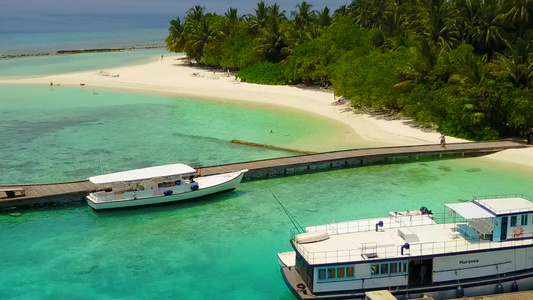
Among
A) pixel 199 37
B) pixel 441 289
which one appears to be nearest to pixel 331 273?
pixel 441 289

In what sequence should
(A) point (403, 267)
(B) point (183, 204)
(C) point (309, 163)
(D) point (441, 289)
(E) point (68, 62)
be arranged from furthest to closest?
(E) point (68, 62) → (C) point (309, 163) → (B) point (183, 204) → (D) point (441, 289) → (A) point (403, 267)

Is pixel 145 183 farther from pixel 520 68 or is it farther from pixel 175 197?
pixel 520 68

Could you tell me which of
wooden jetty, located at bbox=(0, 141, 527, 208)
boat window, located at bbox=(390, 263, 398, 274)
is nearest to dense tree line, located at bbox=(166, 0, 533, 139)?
wooden jetty, located at bbox=(0, 141, 527, 208)

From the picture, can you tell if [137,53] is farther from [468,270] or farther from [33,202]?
[468,270]

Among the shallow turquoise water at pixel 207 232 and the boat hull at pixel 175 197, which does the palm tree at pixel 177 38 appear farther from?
the boat hull at pixel 175 197

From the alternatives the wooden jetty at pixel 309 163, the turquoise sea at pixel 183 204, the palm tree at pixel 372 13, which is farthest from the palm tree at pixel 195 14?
the wooden jetty at pixel 309 163

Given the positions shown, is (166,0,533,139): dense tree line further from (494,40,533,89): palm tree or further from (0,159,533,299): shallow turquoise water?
(0,159,533,299): shallow turquoise water

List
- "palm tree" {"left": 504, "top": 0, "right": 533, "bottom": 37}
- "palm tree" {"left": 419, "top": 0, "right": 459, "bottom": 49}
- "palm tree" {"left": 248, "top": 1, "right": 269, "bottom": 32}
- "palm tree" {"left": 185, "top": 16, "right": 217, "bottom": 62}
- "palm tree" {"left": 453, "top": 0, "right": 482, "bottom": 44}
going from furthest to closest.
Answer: "palm tree" {"left": 185, "top": 16, "right": 217, "bottom": 62}, "palm tree" {"left": 248, "top": 1, "right": 269, "bottom": 32}, "palm tree" {"left": 504, "top": 0, "right": 533, "bottom": 37}, "palm tree" {"left": 453, "top": 0, "right": 482, "bottom": 44}, "palm tree" {"left": 419, "top": 0, "right": 459, "bottom": 49}
